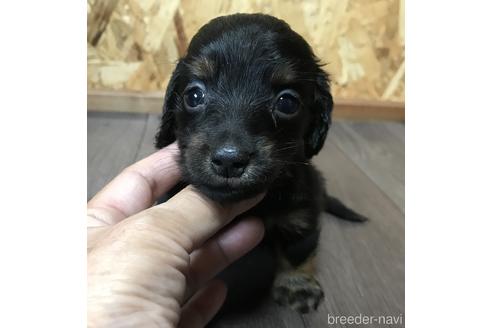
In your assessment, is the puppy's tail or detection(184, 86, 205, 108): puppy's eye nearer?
detection(184, 86, 205, 108): puppy's eye

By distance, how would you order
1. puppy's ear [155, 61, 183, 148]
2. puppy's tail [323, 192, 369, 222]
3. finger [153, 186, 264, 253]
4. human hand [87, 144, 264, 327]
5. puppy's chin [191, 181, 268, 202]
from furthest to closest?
puppy's tail [323, 192, 369, 222] < puppy's ear [155, 61, 183, 148] < puppy's chin [191, 181, 268, 202] < finger [153, 186, 264, 253] < human hand [87, 144, 264, 327]

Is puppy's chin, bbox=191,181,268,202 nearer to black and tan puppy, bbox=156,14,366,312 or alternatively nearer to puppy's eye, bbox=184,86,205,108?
black and tan puppy, bbox=156,14,366,312

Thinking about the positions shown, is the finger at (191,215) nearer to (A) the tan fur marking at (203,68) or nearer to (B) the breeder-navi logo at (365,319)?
(A) the tan fur marking at (203,68)

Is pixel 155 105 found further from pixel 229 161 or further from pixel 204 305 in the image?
pixel 229 161

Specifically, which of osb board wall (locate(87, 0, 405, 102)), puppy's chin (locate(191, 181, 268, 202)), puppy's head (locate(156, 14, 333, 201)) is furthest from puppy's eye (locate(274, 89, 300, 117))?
osb board wall (locate(87, 0, 405, 102))

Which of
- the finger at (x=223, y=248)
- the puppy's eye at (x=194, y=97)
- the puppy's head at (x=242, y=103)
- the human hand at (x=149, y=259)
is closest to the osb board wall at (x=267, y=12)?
the puppy's head at (x=242, y=103)

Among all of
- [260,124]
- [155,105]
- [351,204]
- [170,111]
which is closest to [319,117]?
[260,124]
